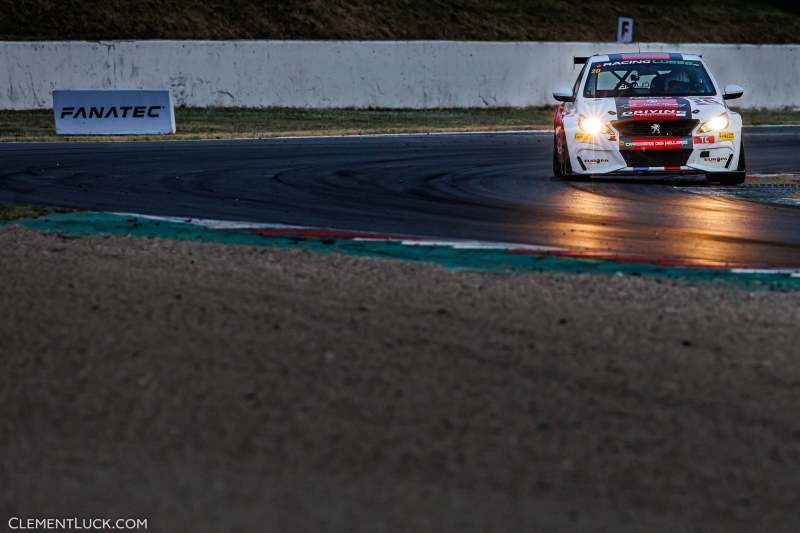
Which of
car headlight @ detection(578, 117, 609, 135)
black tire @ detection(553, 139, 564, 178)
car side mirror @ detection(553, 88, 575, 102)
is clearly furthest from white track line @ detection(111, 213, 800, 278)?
black tire @ detection(553, 139, 564, 178)

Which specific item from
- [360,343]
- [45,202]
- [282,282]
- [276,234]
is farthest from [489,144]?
[360,343]

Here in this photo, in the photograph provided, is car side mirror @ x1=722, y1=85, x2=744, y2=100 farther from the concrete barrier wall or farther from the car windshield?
the concrete barrier wall

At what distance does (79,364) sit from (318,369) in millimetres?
968

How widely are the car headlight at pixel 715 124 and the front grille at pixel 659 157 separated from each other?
0.27 metres

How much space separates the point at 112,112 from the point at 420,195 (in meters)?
11.8

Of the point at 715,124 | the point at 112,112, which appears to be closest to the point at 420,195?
the point at 715,124

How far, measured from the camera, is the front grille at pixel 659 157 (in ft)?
46.6

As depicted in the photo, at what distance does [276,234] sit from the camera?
1021 cm

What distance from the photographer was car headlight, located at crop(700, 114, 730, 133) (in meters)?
14.2

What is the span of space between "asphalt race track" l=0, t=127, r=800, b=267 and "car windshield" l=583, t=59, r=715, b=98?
3.19ft

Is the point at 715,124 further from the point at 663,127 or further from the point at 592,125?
the point at 592,125

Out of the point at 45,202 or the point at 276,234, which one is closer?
the point at 276,234

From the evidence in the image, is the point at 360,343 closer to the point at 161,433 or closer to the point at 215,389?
the point at 215,389

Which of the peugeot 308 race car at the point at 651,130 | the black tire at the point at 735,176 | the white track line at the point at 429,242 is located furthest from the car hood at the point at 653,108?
the white track line at the point at 429,242
